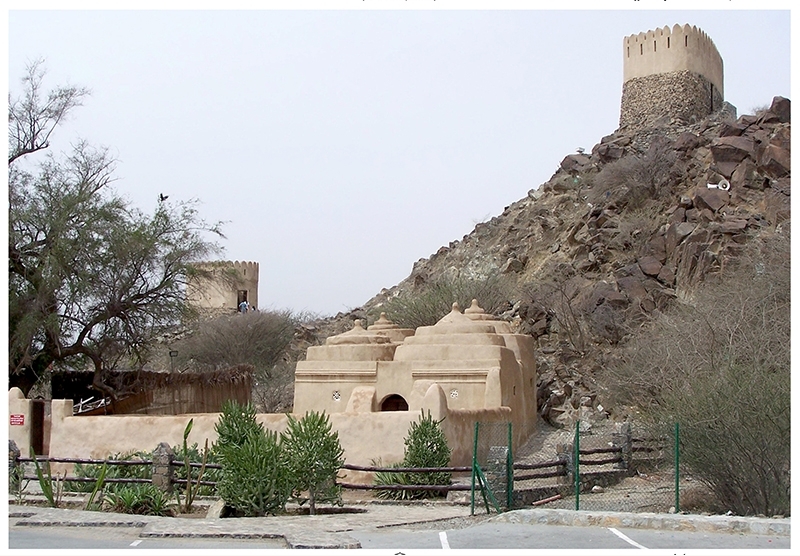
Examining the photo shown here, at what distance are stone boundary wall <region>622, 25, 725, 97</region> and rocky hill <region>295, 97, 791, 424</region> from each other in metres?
2.49

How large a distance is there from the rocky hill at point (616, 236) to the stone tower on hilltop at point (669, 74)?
76cm

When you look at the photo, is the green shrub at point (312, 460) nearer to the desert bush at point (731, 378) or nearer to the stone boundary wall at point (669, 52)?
the desert bush at point (731, 378)

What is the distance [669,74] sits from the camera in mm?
45156

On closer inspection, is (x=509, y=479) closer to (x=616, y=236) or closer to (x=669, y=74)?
(x=616, y=236)

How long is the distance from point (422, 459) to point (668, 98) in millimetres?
33496

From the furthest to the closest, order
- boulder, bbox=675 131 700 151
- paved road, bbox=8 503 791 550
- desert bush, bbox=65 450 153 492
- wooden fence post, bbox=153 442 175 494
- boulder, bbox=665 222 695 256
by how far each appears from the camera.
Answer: boulder, bbox=675 131 700 151 → boulder, bbox=665 222 695 256 → desert bush, bbox=65 450 153 492 → wooden fence post, bbox=153 442 175 494 → paved road, bbox=8 503 791 550

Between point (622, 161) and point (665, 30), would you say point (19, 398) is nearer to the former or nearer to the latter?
point (622, 161)

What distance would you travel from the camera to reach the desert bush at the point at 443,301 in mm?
33781

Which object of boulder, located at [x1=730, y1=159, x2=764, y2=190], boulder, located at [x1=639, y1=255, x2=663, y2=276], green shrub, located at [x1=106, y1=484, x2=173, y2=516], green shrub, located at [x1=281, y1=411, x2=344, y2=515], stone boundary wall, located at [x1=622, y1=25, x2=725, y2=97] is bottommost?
green shrub, located at [x1=106, y1=484, x2=173, y2=516]

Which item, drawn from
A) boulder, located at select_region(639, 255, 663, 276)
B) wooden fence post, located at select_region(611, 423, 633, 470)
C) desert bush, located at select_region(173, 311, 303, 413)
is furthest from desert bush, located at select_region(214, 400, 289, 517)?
desert bush, located at select_region(173, 311, 303, 413)

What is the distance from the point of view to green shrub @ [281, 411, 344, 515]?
13.5m

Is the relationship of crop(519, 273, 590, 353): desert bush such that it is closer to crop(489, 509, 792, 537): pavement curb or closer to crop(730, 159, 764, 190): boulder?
crop(730, 159, 764, 190): boulder

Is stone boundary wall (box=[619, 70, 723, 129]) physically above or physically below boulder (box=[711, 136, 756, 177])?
above

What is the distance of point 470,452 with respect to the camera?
59.5 ft
